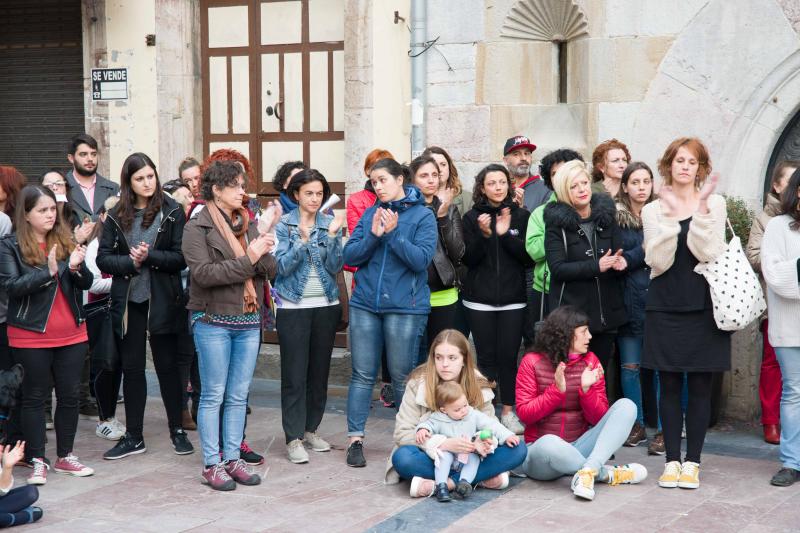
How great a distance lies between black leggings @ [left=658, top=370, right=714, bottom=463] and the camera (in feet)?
21.8

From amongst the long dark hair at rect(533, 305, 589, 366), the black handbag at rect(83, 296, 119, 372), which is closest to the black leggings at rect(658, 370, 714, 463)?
the long dark hair at rect(533, 305, 589, 366)

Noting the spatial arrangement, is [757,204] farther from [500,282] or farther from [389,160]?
[389,160]

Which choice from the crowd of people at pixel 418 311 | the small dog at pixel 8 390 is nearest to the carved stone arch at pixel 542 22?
the crowd of people at pixel 418 311

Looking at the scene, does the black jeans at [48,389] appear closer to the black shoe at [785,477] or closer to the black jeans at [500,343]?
the black jeans at [500,343]

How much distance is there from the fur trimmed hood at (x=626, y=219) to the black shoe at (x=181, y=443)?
120 inches

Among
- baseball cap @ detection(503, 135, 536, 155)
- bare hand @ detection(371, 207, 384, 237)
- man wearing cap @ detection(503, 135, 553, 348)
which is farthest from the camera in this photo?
baseball cap @ detection(503, 135, 536, 155)

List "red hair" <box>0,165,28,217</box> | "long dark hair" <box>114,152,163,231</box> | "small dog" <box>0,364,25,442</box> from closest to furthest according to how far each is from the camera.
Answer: "small dog" <box>0,364,25,442</box> → "long dark hair" <box>114,152,163,231</box> → "red hair" <box>0,165,28,217</box>

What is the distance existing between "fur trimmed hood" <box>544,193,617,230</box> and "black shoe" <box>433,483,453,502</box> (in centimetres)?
186

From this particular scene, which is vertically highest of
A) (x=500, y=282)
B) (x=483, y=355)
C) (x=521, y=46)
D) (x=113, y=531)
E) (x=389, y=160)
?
(x=521, y=46)

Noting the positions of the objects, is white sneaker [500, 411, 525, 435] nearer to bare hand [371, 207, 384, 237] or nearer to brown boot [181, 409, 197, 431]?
bare hand [371, 207, 384, 237]

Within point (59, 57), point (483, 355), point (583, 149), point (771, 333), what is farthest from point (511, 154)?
point (59, 57)

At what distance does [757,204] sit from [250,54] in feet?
15.0

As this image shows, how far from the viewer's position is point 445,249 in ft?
25.3

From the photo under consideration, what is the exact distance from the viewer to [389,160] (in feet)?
23.4
